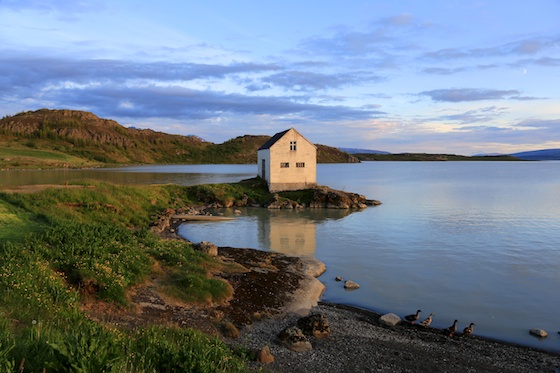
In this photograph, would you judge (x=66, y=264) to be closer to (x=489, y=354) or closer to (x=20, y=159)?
(x=489, y=354)

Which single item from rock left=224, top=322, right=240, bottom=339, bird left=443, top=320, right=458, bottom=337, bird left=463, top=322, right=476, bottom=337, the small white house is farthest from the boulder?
the small white house

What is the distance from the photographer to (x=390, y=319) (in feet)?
53.8

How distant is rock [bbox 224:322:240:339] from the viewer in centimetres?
1319

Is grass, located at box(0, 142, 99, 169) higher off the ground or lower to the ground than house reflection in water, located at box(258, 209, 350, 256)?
higher

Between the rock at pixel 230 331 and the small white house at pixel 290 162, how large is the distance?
4380cm

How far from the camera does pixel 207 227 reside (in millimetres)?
39219

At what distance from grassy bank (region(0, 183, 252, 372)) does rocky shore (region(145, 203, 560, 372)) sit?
158 cm

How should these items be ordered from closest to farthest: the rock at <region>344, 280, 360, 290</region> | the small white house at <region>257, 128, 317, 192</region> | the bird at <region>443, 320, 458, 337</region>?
the bird at <region>443, 320, 458, 337</region>, the rock at <region>344, 280, 360, 290</region>, the small white house at <region>257, 128, 317, 192</region>

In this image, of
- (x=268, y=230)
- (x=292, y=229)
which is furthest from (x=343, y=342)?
(x=292, y=229)

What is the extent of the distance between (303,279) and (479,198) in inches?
2118

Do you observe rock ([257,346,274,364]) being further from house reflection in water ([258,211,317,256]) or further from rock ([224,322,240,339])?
house reflection in water ([258,211,317,256])

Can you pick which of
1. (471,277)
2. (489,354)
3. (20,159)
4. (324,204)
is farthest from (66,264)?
(20,159)

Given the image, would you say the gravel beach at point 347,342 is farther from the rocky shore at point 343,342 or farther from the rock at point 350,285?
the rock at point 350,285

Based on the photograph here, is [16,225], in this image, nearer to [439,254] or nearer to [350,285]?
[350,285]
